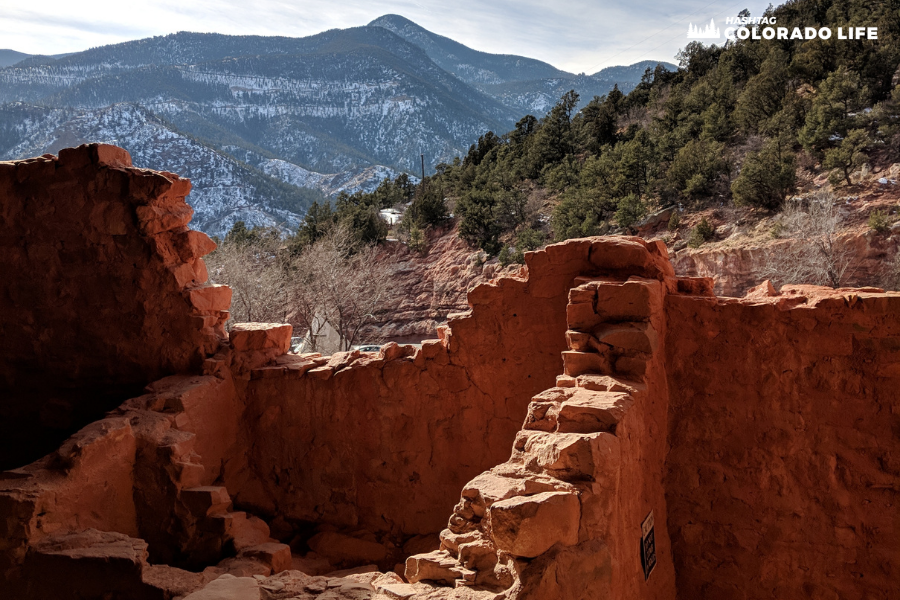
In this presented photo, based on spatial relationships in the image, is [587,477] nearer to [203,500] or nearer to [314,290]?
[203,500]

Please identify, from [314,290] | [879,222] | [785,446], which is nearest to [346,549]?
[785,446]

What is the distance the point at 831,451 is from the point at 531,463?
2.88 meters

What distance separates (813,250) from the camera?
16.5 m

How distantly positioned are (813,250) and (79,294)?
16693 mm

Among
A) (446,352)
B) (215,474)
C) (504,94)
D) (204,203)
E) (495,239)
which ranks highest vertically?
(504,94)

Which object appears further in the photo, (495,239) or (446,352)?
(495,239)

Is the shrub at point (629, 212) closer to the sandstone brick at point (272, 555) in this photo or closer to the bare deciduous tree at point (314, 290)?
the bare deciduous tree at point (314, 290)

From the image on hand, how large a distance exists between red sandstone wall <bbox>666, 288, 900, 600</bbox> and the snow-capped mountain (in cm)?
6214

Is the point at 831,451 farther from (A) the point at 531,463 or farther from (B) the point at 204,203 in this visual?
(B) the point at 204,203

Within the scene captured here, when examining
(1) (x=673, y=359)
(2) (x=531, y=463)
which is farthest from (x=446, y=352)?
(2) (x=531, y=463)

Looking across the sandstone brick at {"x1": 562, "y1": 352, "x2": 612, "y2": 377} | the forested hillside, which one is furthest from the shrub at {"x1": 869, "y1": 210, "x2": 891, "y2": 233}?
the sandstone brick at {"x1": 562, "y1": 352, "x2": 612, "y2": 377}

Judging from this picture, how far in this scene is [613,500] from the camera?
4.02 meters

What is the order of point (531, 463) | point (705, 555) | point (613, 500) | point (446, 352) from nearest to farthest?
point (613, 500) < point (531, 463) < point (705, 555) < point (446, 352)

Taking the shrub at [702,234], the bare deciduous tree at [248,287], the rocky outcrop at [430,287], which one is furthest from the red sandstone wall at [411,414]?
the rocky outcrop at [430,287]
